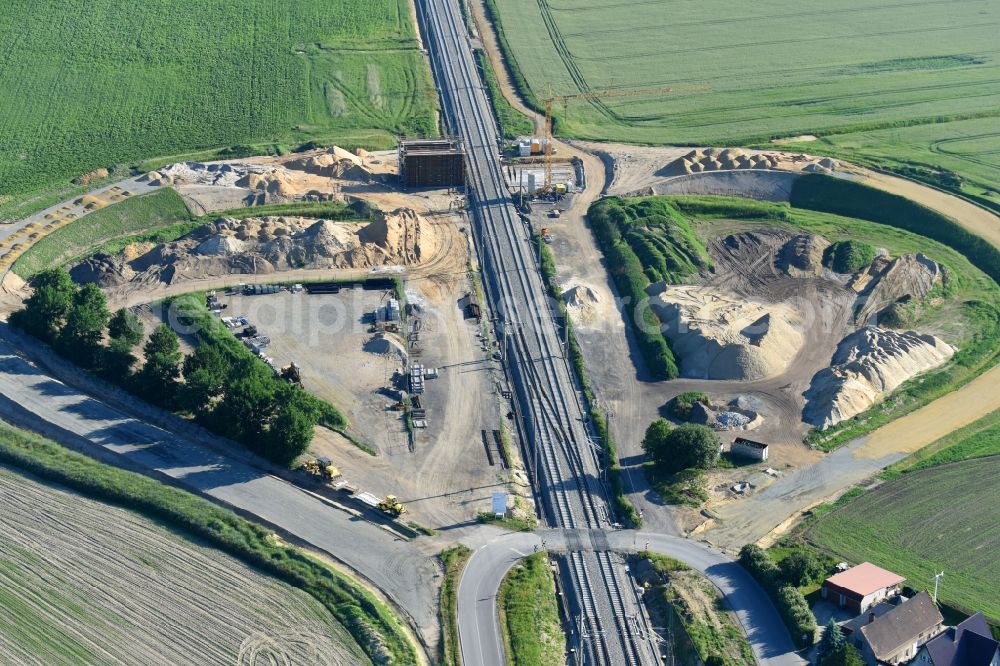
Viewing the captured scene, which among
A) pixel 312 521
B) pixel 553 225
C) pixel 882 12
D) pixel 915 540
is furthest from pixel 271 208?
pixel 882 12

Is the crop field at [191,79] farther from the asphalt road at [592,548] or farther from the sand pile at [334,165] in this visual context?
the asphalt road at [592,548]

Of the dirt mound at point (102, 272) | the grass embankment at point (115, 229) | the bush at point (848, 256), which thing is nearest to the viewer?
the dirt mound at point (102, 272)

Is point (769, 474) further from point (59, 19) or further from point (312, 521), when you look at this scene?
point (59, 19)

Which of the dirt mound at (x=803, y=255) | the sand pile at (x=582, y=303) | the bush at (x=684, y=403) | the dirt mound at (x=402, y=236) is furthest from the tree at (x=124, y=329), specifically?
the dirt mound at (x=803, y=255)

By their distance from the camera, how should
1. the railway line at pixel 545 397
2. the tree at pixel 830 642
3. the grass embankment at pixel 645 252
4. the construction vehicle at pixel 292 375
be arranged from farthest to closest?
the grass embankment at pixel 645 252 < the construction vehicle at pixel 292 375 < the railway line at pixel 545 397 < the tree at pixel 830 642

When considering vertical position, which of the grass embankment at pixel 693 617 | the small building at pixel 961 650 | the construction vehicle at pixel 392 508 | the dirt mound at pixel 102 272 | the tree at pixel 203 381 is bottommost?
the small building at pixel 961 650

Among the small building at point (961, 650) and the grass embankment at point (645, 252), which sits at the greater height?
the grass embankment at point (645, 252)

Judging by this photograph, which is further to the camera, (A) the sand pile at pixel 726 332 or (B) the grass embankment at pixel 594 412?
(A) the sand pile at pixel 726 332

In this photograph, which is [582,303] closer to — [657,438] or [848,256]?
[657,438]

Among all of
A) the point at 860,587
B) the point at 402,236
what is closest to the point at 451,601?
the point at 860,587
